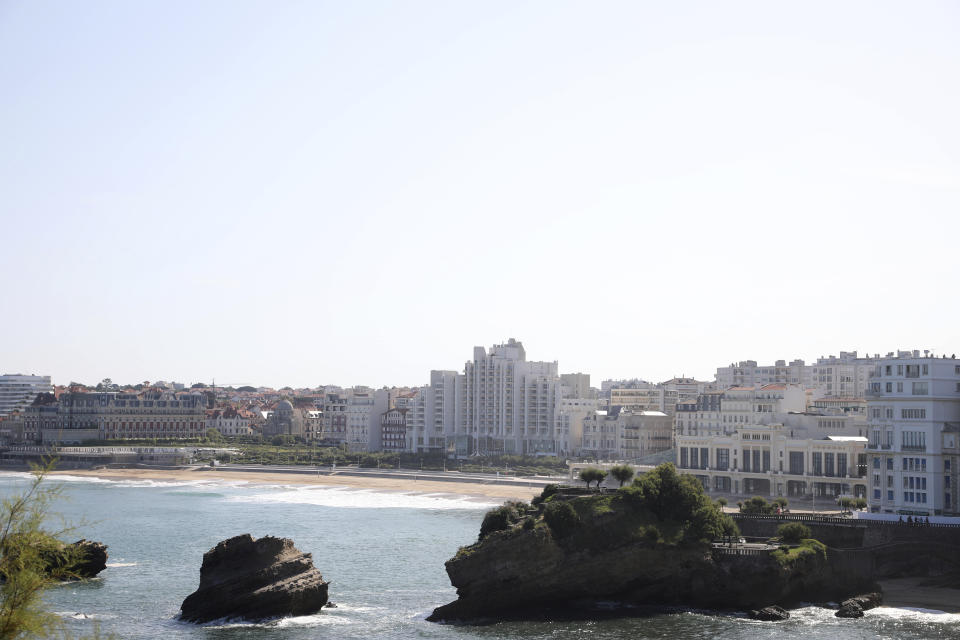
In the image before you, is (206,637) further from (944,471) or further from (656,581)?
(944,471)

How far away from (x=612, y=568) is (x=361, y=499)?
67.3m

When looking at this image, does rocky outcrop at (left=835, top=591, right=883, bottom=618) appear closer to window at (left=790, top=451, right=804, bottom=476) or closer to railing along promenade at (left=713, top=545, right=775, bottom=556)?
railing along promenade at (left=713, top=545, right=775, bottom=556)

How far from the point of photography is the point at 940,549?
6250cm

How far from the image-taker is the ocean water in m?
51.5

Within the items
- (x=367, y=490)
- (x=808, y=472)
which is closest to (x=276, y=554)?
(x=808, y=472)

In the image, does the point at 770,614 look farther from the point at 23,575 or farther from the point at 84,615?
the point at 23,575

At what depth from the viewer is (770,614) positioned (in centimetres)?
5369

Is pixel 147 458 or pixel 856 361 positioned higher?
pixel 856 361

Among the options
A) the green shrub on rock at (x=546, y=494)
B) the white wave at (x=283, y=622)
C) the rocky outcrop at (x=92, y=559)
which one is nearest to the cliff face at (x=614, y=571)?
the white wave at (x=283, y=622)

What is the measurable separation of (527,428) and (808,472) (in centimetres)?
8608

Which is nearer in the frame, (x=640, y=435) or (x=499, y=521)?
(x=499, y=521)

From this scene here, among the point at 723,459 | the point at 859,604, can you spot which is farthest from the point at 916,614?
the point at 723,459

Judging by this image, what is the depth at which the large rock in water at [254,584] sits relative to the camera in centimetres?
5475

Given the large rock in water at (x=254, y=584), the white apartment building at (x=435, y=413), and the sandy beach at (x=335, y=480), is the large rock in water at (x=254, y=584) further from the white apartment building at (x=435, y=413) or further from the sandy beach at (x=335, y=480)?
the white apartment building at (x=435, y=413)
